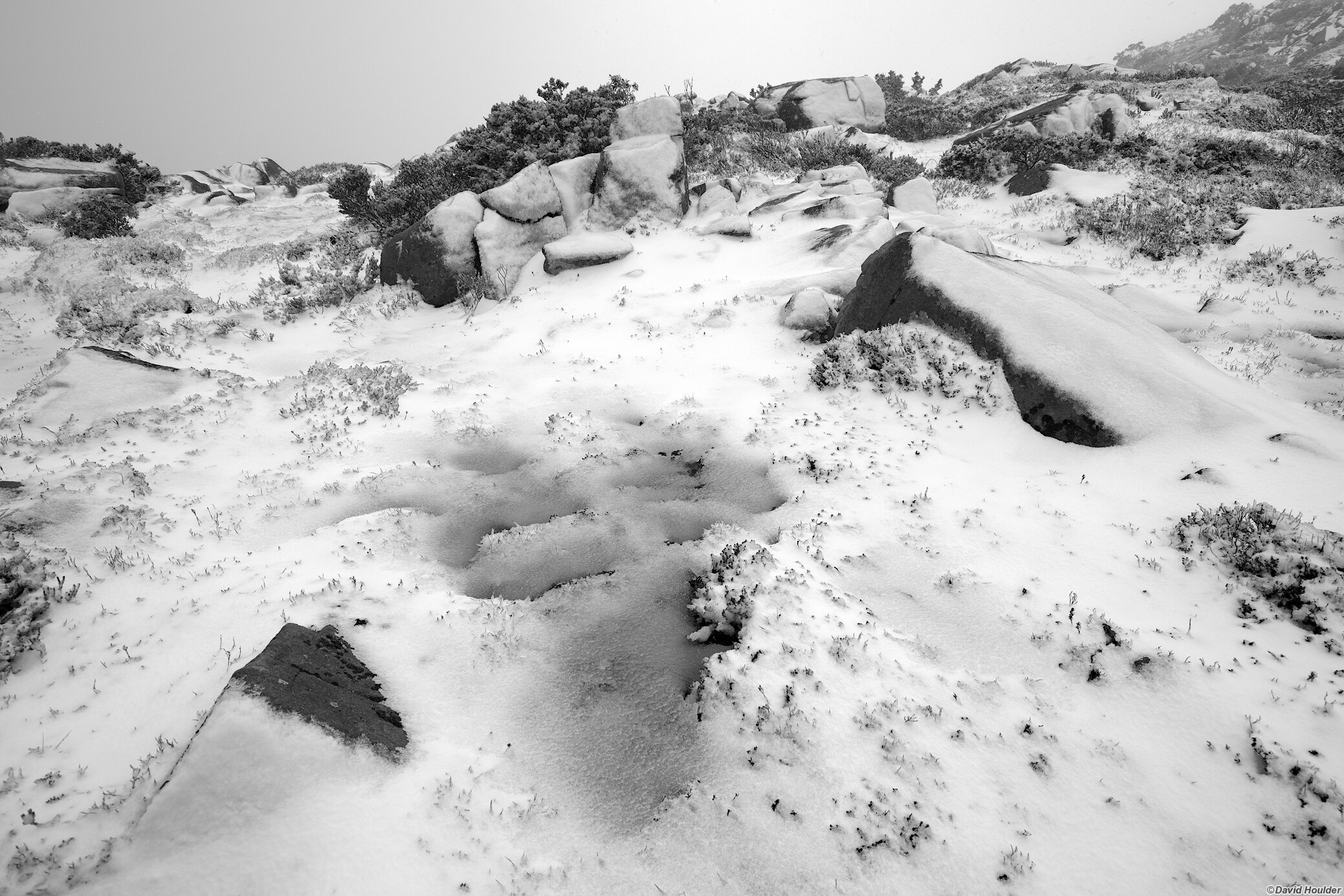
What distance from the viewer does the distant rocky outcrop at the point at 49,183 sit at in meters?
24.1

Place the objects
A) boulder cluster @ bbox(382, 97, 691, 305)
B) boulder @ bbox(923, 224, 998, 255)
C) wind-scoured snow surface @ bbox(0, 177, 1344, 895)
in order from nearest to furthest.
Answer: wind-scoured snow surface @ bbox(0, 177, 1344, 895), boulder @ bbox(923, 224, 998, 255), boulder cluster @ bbox(382, 97, 691, 305)

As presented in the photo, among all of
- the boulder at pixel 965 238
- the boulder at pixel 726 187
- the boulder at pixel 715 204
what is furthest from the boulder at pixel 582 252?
the boulder at pixel 965 238

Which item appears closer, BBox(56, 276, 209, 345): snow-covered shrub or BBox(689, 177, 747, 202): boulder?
BBox(56, 276, 209, 345): snow-covered shrub

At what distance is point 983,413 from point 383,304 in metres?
14.1

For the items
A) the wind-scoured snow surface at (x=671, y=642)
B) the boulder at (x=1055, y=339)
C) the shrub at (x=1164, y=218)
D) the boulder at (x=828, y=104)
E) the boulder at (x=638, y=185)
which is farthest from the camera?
the boulder at (x=828, y=104)

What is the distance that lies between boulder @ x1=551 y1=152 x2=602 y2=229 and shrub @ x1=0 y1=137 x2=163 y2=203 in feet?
83.7

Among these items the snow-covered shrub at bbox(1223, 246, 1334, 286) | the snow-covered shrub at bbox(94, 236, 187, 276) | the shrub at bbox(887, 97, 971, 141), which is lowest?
the snow-covered shrub at bbox(1223, 246, 1334, 286)

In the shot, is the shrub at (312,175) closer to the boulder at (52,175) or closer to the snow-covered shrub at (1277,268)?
the boulder at (52,175)

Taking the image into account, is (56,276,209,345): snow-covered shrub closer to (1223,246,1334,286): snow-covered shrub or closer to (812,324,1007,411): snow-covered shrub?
(812,324,1007,411): snow-covered shrub

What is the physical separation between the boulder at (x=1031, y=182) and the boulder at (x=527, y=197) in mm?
15576

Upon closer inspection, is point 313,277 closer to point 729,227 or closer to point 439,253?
point 439,253

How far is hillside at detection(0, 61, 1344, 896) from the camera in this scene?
369 cm

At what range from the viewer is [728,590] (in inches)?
223

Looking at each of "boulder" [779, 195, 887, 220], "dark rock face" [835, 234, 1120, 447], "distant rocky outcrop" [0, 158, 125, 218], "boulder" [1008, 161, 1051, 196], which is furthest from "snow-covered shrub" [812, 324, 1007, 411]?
"distant rocky outcrop" [0, 158, 125, 218]
